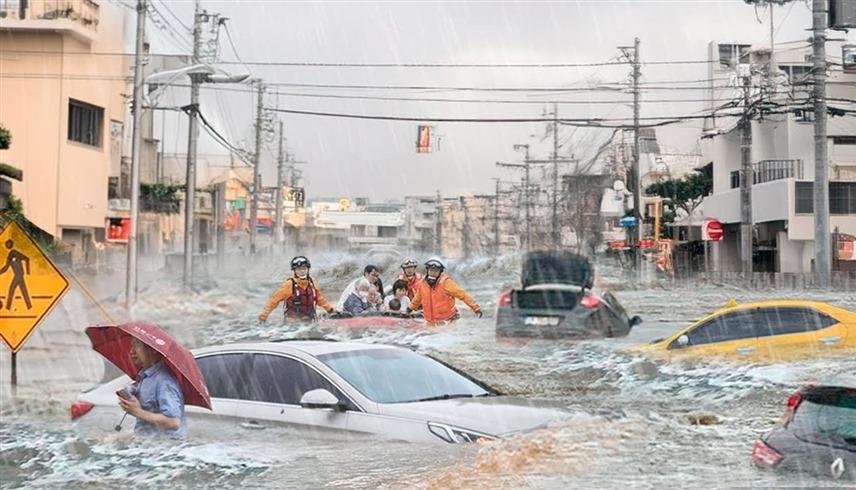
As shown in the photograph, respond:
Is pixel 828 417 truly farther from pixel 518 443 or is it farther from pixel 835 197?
pixel 835 197

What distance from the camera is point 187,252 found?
Result: 3212 centimetres

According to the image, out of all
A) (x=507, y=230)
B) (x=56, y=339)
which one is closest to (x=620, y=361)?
(x=56, y=339)

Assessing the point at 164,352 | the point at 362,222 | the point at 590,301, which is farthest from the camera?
the point at 362,222

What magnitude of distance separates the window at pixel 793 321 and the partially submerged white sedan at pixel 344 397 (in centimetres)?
595

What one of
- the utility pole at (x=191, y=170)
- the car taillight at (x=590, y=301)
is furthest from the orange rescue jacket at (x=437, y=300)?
the utility pole at (x=191, y=170)

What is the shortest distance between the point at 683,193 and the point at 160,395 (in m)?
48.1

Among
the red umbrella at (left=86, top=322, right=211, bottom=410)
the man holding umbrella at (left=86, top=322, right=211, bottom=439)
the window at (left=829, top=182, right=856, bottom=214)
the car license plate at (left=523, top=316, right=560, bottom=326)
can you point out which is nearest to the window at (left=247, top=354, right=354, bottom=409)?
the red umbrella at (left=86, top=322, right=211, bottom=410)

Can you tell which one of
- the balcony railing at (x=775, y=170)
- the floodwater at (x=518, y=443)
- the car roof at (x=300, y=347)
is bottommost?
the floodwater at (x=518, y=443)

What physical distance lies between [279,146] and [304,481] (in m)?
54.2

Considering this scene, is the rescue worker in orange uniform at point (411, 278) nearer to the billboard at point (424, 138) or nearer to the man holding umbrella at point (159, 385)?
the man holding umbrella at point (159, 385)

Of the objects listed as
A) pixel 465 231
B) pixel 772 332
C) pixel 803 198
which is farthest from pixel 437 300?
pixel 465 231

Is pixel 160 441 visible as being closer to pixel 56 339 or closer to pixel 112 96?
pixel 56 339

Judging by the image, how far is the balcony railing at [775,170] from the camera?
3534cm

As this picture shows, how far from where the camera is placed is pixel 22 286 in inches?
452
